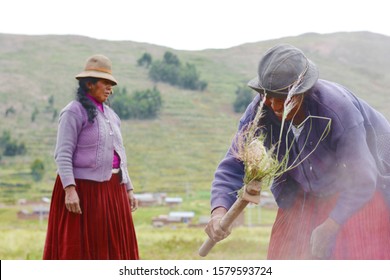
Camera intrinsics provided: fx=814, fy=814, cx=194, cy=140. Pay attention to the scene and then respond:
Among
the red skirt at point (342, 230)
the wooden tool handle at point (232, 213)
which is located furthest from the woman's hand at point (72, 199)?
the wooden tool handle at point (232, 213)

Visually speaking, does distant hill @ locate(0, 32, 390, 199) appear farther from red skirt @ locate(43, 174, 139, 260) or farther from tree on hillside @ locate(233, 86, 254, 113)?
Result: red skirt @ locate(43, 174, 139, 260)

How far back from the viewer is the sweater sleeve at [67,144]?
581 cm

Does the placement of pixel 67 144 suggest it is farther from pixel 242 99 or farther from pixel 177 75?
pixel 177 75

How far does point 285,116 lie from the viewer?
3.67 metres

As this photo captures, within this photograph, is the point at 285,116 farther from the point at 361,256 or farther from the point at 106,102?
the point at 106,102

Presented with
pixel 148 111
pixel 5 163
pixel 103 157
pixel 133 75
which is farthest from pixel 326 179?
pixel 133 75

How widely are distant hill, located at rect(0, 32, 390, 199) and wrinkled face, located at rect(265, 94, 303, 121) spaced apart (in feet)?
123

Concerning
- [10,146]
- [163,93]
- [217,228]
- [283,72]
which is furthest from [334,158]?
[163,93]

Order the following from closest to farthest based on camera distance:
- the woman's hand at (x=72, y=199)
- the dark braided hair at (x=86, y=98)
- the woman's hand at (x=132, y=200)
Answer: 1. the woman's hand at (x=72, y=199)
2. the dark braided hair at (x=86, y=98)
3. the woman's hand at (x=132, y=200)

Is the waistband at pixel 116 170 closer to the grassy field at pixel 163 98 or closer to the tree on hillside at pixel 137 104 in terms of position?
the grassy field at pixel 163 98

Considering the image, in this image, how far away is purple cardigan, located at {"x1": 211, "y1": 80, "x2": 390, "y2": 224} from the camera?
3717 millimetres

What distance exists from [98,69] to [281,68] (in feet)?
8.87

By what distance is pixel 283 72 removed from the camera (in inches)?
146

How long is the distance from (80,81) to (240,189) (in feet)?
8.61
